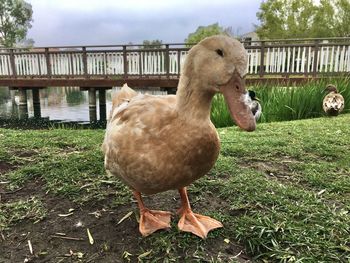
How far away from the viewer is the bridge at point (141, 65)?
1110 cm

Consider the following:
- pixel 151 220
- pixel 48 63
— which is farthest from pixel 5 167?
pixel 48 63

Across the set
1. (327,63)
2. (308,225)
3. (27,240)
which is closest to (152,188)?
(27,240)

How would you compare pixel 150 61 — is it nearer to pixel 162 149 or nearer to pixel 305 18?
pixel 162 149

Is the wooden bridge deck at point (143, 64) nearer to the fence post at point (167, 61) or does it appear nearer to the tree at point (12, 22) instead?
the fence post at point (167, 61)

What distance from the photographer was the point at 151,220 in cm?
214

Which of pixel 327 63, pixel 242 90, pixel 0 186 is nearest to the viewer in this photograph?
pixel 242 90

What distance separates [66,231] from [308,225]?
1.49 meters

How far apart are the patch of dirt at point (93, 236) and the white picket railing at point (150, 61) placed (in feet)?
32.5

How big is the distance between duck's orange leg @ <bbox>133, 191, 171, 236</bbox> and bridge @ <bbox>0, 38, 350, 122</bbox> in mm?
8751

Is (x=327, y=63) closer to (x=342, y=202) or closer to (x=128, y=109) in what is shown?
(x=342, y=202)

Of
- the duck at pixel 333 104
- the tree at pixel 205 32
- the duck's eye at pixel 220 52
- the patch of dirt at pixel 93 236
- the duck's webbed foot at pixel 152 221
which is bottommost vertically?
the patch of dirt at pixel 93 236

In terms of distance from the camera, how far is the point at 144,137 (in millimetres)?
1855

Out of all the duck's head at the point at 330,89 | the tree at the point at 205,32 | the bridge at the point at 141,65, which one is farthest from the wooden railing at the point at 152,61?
the tree at the point at 205,32

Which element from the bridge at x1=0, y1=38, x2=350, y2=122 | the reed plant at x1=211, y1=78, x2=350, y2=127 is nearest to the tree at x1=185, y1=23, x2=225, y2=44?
the bridge at x1=0, y1=38, x2=350, y2=122
